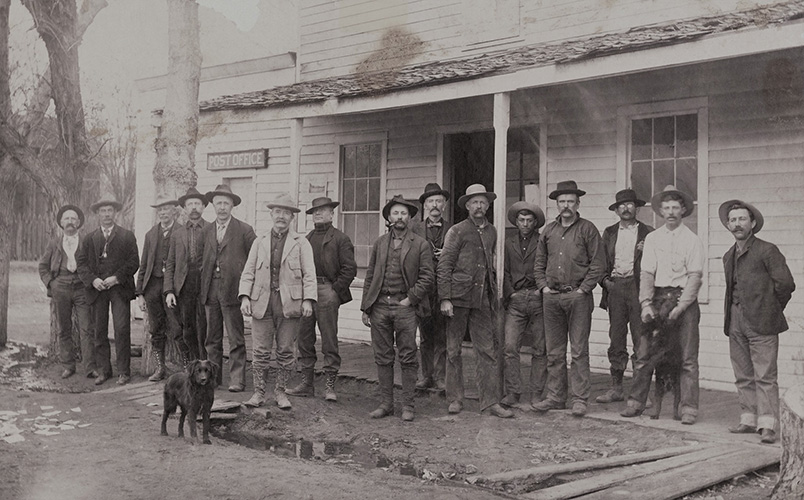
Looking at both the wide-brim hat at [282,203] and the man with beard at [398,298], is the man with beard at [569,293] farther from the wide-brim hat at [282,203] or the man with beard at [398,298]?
the wide-brim hat at [282,203]

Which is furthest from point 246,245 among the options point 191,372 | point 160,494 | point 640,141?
point 640,141

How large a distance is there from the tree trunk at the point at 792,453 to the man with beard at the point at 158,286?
6127mm

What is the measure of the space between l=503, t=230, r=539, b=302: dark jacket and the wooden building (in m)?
0.50

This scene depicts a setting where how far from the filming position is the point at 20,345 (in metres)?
11.9

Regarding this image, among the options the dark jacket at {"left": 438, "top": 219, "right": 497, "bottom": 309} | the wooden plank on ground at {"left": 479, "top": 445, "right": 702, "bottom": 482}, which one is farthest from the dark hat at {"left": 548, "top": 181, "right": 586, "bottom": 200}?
the wooden plank on ground at {"left": 479, "top": 445, "right": 702, "bottom": 482}

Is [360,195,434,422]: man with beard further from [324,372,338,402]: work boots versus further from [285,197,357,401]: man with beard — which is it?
[285,197,357,401]: man with beard

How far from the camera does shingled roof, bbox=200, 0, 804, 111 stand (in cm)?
732

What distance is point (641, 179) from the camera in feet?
30.4

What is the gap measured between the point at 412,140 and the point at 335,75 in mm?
2331

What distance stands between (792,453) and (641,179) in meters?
4.99

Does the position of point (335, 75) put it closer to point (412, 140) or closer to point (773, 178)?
point (412, 140)

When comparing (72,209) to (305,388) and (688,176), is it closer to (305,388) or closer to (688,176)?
(305,388)

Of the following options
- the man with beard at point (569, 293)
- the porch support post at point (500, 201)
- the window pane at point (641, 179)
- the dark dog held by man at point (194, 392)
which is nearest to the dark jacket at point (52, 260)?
the dark dog held by man at point (194, 392)

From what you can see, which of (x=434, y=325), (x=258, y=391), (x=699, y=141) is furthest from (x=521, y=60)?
(x=258, y=391)
